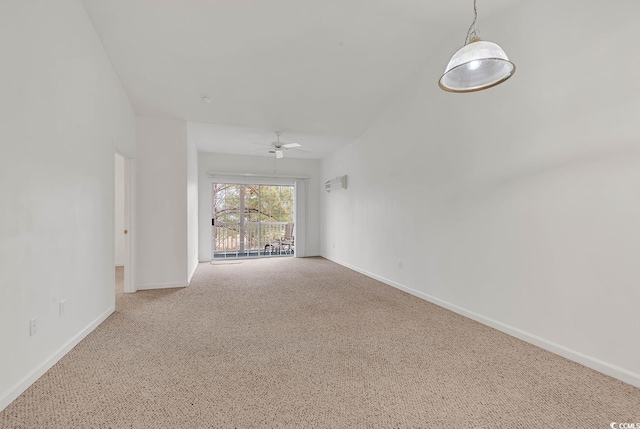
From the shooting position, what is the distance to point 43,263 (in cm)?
211

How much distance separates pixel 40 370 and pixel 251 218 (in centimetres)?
614

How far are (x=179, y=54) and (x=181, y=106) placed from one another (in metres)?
0.96

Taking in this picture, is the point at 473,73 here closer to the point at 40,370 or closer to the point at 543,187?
the point at 543,187

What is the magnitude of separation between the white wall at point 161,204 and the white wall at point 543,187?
3.40 meters

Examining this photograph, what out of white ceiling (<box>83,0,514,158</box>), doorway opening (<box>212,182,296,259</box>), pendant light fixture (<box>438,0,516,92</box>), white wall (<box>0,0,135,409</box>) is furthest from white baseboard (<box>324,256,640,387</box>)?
doorway opening (<box>212,182,296,259</box>)

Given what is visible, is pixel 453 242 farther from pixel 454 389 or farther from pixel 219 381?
pixel 219 381

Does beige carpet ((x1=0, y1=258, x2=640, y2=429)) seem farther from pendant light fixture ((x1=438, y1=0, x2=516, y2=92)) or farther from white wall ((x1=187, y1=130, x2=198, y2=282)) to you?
pendant light fixture ((x1=438, y1=0, x2=516, y2=92))

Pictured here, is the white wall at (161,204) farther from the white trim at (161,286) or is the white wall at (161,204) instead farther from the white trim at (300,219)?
the white trim at (300,219)

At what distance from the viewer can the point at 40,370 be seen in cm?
205

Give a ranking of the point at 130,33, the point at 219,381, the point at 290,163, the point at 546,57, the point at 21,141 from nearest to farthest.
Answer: the point at 21,141 < the point at 219,381 < the point at 546,57 < the point at 130,33 < the point at 290,163

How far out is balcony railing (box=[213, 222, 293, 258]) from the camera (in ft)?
26.4

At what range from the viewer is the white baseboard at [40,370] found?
174 cm

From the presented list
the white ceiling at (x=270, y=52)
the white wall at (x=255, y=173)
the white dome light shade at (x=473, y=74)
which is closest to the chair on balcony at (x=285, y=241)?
the white wall at (x=255, y=173)

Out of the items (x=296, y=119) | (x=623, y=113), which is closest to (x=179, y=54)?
(x=296, y=119)
